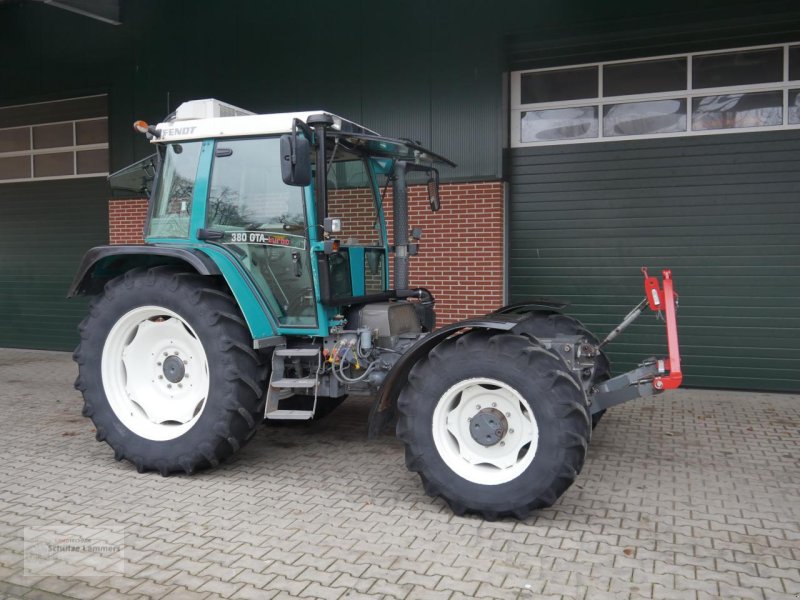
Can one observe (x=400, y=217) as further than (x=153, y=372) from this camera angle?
Yes

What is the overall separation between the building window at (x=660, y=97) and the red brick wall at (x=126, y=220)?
19.7ft

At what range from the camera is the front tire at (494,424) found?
3988 millimetres

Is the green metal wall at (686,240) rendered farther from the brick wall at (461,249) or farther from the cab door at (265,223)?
the cab door at (265,223)

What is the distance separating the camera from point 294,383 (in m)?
4.96

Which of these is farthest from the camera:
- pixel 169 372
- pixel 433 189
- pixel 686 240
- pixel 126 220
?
pixel 126 220

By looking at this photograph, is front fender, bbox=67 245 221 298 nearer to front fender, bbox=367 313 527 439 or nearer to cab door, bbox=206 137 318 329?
cab door, bbox=206 137 318 329

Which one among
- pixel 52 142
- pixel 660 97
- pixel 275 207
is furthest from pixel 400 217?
pixel 52 142

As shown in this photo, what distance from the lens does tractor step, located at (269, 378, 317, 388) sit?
4930mm

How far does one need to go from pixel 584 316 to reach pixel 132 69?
25.3ft

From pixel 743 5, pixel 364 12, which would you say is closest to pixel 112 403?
pixel 364 12

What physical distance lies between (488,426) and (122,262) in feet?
10.8

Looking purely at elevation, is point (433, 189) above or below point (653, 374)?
above

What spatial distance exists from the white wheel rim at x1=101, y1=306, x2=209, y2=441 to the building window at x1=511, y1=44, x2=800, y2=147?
556cm

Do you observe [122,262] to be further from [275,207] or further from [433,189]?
[433,189]
